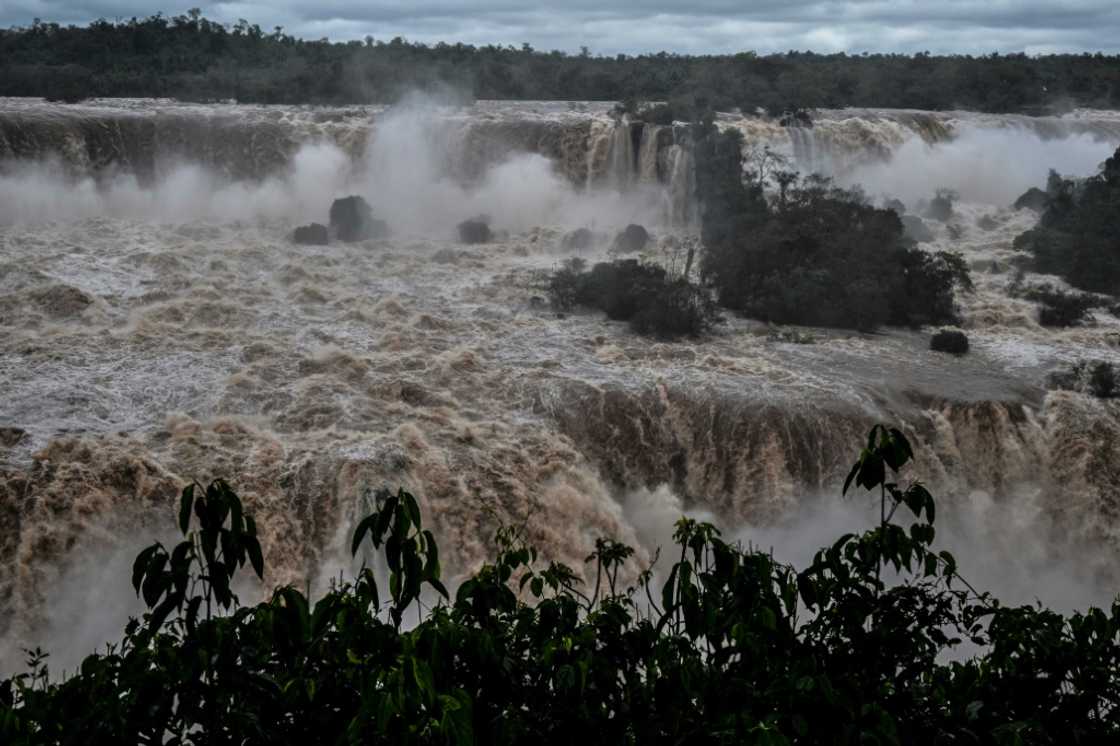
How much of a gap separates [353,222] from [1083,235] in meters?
16.3

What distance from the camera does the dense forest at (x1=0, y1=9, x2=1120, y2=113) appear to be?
1453 inches

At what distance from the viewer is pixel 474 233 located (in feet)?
86.4

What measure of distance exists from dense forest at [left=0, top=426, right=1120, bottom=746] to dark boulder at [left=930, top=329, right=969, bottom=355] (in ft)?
50.7

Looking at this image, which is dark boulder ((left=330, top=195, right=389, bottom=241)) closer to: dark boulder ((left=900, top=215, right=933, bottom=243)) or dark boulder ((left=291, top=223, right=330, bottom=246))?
dark boulder ((left=291, top=223, right=330, bottom=246))

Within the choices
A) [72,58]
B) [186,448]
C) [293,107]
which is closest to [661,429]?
[186,448]

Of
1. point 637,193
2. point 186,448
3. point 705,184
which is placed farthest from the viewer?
point 637,193

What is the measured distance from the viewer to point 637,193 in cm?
2917

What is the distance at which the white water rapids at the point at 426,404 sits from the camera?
12.8 m

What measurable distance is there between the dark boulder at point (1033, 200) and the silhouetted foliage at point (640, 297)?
14.3 m

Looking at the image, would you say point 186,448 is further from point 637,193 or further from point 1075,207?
point 1075,207

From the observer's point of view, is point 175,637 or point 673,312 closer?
A: point 175,637

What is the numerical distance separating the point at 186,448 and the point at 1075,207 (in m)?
23.2

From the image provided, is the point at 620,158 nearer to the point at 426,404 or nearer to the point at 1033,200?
the point at 1033,200

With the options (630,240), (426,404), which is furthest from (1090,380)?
(630,240)
